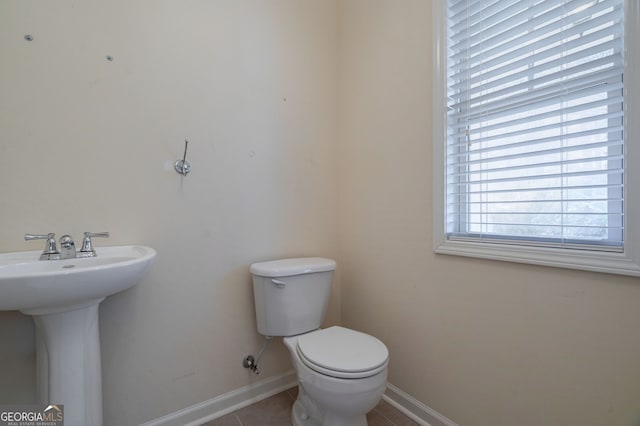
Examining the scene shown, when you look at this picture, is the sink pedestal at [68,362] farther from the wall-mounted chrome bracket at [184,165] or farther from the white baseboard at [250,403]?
the wall-mounted chrome bracket at [184,165]

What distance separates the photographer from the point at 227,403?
142 cm

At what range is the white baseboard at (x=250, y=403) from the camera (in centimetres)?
128

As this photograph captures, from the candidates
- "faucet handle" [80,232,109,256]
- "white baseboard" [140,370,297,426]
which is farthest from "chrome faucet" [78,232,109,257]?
"white baseboard" [140,370,297,426]

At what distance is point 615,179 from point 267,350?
1634 millimetres

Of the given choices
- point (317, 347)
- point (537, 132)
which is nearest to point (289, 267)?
point (317, 347)

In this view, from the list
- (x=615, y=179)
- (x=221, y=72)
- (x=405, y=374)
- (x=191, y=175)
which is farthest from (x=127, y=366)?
(x=615, y=179)

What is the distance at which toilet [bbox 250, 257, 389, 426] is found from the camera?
1036mm

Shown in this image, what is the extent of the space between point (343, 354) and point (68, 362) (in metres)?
0.93

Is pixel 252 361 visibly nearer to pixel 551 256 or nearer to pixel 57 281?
pixel 57 281

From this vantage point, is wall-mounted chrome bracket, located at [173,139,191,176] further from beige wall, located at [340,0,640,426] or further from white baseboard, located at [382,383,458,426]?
white baseboard, located at [382,383,458,426]

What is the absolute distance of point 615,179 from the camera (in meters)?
0.87

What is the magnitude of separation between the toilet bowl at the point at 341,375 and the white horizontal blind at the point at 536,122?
65cm

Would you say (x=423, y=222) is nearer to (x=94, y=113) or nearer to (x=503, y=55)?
(x=503, y=55)

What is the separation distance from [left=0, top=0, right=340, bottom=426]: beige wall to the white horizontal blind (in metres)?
0.84
